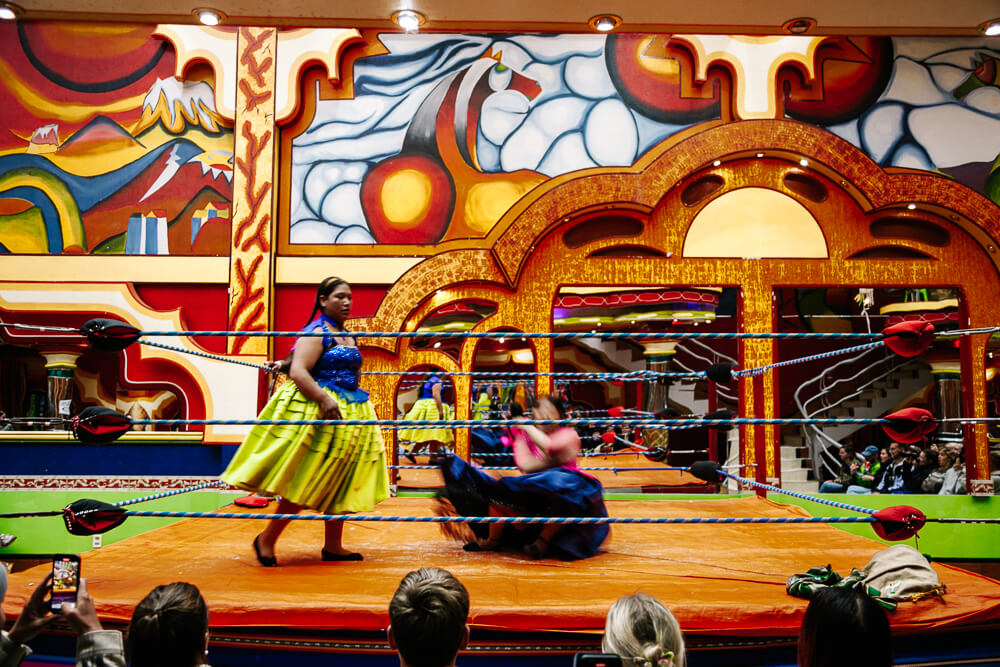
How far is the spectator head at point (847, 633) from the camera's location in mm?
1332

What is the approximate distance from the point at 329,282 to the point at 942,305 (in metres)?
6.74

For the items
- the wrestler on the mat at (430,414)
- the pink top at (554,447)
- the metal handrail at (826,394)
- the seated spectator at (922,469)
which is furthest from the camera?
the metal handrail at (826,394)

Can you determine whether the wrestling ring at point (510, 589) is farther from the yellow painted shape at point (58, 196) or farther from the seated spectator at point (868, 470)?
the seated spectator at point (868, 470)

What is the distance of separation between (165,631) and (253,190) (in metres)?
4.33

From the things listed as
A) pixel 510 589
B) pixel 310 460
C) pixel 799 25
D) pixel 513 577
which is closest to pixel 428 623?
pixel 510 589

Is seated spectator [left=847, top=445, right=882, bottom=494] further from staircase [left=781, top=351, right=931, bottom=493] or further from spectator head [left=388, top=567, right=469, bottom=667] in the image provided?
spectator head [left=388, top=567, right=469, bottom=667]

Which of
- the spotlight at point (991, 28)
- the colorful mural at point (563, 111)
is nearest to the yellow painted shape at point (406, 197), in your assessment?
the colorful mural at point (563, 111)

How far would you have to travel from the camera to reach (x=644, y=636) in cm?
137

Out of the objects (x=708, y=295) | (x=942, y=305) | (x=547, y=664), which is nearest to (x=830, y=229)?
(x=708, y=295)

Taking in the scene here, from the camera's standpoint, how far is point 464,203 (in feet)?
17.2

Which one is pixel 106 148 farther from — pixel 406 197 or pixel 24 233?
pixel 406 197

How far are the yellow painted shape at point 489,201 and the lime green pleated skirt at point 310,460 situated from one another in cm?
258

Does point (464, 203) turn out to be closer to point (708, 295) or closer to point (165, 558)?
point (708, 295)

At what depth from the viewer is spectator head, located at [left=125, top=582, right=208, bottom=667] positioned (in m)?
1.33
